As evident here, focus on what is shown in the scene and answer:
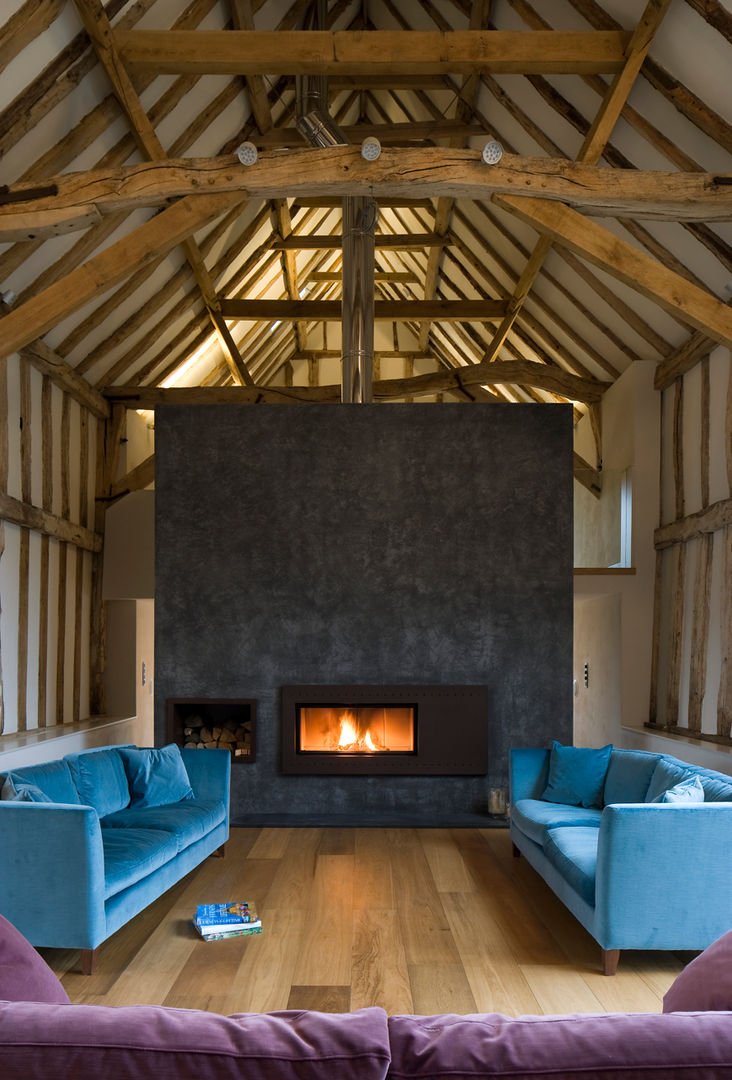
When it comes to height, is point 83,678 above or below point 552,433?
below

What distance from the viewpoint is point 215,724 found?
709cm

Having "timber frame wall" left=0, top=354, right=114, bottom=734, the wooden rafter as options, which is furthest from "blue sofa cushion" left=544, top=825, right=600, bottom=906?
"timber frame wall" left=0, top=354, right=114, bottom=734

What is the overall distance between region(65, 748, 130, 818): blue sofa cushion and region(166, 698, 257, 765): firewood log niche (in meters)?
1.54

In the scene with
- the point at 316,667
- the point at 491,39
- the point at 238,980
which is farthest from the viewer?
the point at 316,667

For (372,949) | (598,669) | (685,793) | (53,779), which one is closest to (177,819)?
(53,779)

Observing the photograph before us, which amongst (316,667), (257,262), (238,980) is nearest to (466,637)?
→ (316,667)

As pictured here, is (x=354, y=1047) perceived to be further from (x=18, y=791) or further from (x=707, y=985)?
(x=18, y=791)

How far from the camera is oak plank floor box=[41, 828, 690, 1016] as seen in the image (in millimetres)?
3529

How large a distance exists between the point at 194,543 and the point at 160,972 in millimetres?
3635

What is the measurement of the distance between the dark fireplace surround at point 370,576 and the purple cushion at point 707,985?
489 cm

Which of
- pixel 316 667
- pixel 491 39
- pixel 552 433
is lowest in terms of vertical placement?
pixel 316 667

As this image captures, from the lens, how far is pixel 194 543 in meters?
6.99

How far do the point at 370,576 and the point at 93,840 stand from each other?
347cm

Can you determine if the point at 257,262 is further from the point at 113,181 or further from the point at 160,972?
the point at 160,972
